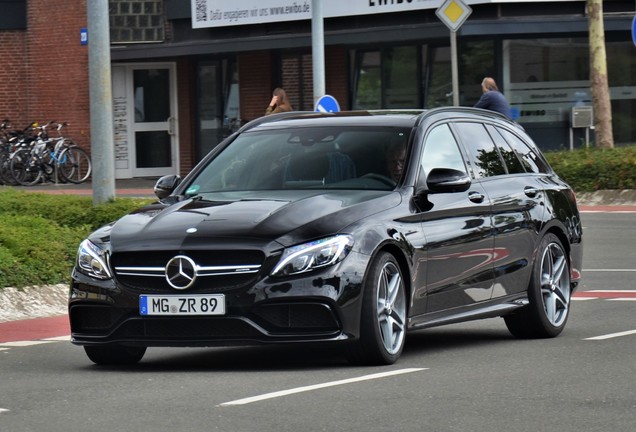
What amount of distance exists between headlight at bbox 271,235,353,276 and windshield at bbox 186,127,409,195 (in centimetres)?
102

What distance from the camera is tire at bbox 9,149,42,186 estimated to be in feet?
116

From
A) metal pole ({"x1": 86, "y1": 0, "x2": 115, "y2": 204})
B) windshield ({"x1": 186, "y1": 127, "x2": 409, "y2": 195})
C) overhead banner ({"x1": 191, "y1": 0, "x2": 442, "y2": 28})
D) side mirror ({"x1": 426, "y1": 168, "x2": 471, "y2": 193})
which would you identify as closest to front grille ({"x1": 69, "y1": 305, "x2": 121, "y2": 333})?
windshield ({"x1": 186, "y1": 127, "x2": 409, "y2": 195})

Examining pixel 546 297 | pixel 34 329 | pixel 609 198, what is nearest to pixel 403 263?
pixel 546 297

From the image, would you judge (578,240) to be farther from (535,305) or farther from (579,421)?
(579,421)

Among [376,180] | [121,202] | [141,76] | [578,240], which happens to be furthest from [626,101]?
[376,180]

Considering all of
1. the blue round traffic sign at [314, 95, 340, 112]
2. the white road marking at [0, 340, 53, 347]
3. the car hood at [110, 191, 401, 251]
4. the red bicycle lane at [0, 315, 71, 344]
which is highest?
the blue round traffic sign at [314, 95, 340, 112]

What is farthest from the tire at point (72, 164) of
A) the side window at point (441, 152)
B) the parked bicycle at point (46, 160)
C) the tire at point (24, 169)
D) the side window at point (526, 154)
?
the side window at point (441, 152)

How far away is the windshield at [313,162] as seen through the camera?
1008cm

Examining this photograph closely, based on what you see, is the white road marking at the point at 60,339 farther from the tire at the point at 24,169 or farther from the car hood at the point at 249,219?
the tire at the point at 24,169

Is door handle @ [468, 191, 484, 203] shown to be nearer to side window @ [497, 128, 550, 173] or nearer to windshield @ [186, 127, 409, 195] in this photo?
windshield @ [186, 127, 409, 195]

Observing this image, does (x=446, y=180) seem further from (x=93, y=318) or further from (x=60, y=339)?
(x=60, y=339)

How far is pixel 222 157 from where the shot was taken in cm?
1077

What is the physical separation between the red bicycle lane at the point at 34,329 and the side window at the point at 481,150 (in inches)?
130

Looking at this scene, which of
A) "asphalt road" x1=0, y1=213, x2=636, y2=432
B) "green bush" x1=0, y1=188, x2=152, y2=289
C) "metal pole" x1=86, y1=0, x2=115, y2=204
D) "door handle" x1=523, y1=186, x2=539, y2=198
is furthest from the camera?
Result: "metal pole" x1=86, y1=0, x2=115, y2=204
